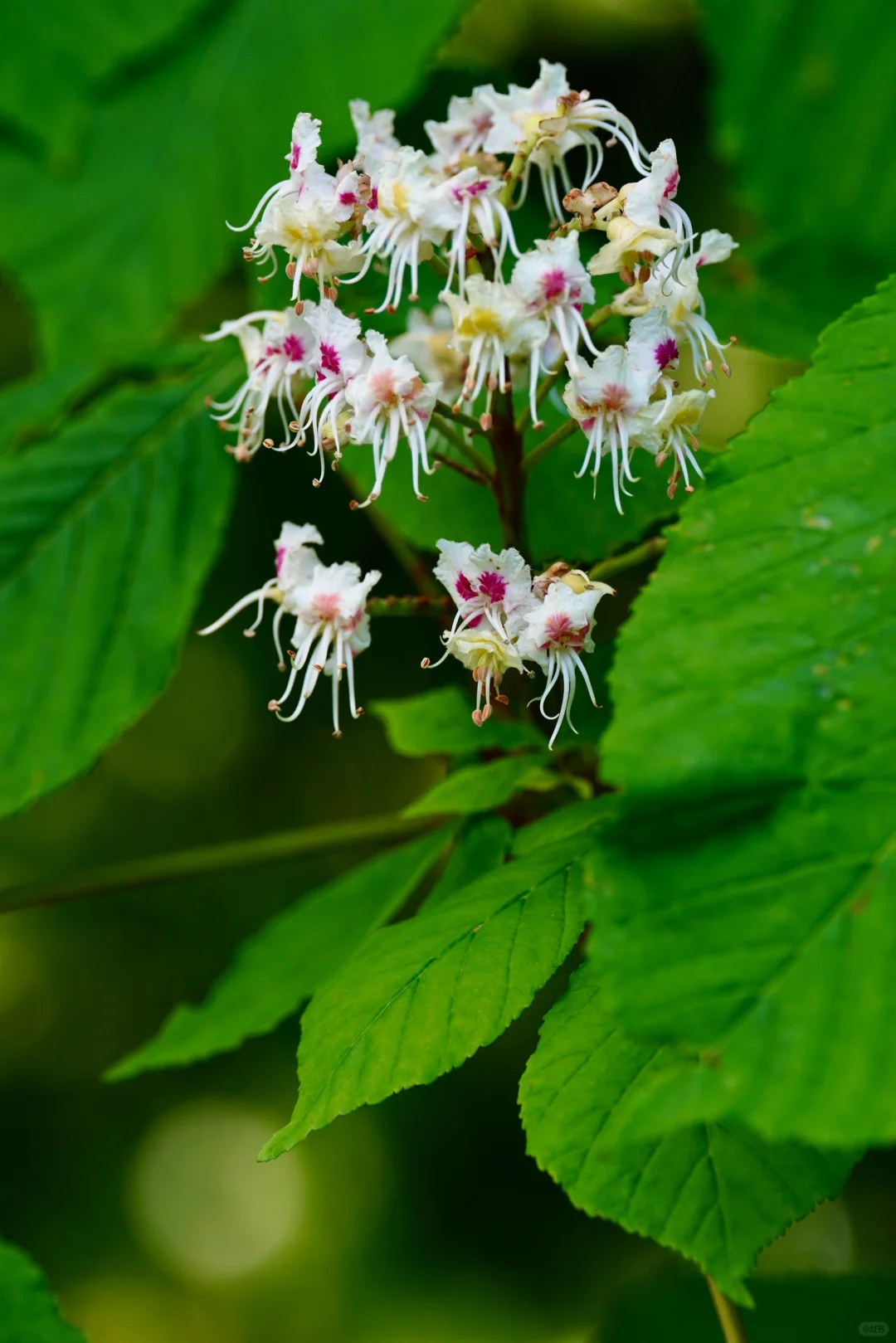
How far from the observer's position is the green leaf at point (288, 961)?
1.04 meters

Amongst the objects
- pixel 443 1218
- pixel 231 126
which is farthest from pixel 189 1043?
pixel 443 1218

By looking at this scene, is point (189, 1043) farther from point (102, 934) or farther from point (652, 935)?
point (102, 934)

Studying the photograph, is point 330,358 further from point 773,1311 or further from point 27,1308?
point 773,1311

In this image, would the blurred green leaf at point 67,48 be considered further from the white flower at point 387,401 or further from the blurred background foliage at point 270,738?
the white flower at point 387,401

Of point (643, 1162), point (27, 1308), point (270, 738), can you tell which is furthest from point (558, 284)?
point (270, 738)

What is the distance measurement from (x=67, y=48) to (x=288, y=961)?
3.37 ft

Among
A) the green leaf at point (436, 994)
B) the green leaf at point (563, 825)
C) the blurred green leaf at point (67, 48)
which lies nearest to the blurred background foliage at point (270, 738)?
the blurred green leaf at point (67, 48)

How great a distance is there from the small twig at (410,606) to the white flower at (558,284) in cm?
18

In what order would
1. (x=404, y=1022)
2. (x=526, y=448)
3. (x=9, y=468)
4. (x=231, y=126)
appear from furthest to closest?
(x=231, y=126)
(x=9, y=468)
(x=526, y=448)
(x=404, y=1022)

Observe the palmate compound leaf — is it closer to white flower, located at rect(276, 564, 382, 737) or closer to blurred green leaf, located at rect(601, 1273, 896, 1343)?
white flower, located at rect(276, 564, 382, 737)

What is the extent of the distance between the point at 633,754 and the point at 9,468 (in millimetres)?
947

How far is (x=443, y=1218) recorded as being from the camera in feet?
10.0

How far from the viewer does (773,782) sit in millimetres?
508

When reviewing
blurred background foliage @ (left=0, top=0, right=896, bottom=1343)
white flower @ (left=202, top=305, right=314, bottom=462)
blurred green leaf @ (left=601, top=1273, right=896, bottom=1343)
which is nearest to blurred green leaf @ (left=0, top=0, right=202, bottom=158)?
blurred background foliage @ (left=0, top=0, right=896, bottom=1343)
